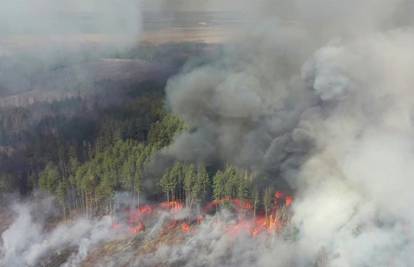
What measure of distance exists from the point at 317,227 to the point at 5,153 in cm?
3451

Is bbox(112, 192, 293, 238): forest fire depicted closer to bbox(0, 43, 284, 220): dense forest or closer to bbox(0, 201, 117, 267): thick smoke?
bbox(0, 43, 284, 220): dense forest

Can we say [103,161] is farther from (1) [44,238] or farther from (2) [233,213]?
(2) [233,213]

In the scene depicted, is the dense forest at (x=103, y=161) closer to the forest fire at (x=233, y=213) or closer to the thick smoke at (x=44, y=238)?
the forest fire at (x=233, y=213)

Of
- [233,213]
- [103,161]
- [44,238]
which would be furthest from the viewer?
[103,161]

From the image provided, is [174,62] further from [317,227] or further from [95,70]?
[317,227]

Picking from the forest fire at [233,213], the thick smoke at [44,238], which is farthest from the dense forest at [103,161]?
the thick smoke at [44,238]

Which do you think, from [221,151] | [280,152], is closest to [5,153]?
[221,151]

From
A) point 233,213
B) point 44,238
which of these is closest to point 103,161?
point 44,238

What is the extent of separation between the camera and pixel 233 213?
36.2 m

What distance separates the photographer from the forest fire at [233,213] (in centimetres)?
3453

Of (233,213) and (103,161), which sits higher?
(103,161)

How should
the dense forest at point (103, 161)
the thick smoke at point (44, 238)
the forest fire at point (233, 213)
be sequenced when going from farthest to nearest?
the dense forest at point (103, 161) < the forest fire at point (233, 213) < the thick smoke at point (44, 238)

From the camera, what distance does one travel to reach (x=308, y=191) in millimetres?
35531

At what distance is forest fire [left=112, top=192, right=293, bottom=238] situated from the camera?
34.5m
